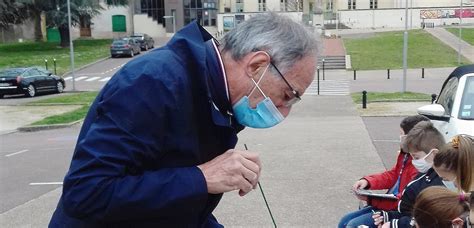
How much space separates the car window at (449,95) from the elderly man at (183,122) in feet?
16.4

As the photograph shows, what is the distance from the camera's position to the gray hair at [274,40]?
1841 millimetres

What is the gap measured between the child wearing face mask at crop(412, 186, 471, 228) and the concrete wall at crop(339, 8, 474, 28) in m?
74.5

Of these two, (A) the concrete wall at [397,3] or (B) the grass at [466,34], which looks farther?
(A) the concrete wall at [397,3]

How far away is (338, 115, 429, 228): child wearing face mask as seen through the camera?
4543 mm

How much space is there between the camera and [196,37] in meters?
1.88

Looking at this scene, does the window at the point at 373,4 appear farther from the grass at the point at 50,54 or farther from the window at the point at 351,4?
the grass at the point at 50,54

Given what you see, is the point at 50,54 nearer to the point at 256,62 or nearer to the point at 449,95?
the point at 449,95

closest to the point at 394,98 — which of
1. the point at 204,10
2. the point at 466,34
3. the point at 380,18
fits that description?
the point at 466,34

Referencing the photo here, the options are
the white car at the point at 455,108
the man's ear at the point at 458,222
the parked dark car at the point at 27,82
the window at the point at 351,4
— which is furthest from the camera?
the window at the point at 351,4

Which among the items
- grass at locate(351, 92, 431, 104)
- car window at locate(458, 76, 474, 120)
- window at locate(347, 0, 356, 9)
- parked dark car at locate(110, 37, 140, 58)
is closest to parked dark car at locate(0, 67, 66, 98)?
grass at locate(351, 92, 431, 104)

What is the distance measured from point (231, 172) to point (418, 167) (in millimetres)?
2857

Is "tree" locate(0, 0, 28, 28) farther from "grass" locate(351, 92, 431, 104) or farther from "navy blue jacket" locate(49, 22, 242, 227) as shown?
"navy blue jacket" locate(49, 22, 242, 227)

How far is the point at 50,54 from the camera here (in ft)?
161

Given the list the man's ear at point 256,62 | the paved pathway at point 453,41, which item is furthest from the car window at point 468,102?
the paved pathway at point 453,41
